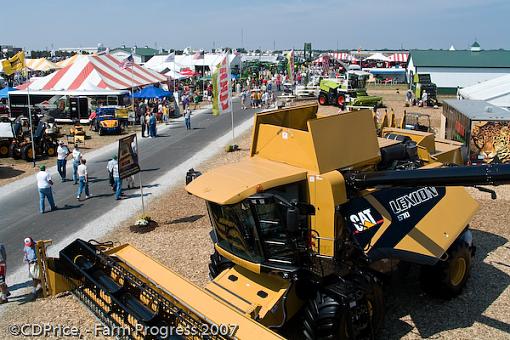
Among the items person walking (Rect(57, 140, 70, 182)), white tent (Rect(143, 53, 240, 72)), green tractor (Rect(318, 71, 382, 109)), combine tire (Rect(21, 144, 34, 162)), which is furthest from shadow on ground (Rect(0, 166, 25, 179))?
white tent (Rect(143, 53, 240, 72))

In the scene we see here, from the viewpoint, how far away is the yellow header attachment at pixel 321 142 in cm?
708

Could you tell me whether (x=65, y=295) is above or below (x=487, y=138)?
below

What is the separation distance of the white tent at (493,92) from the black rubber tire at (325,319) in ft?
66.9

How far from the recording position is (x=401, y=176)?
6289mm

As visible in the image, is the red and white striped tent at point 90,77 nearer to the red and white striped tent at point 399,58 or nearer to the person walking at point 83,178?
the person walking at point 83,178

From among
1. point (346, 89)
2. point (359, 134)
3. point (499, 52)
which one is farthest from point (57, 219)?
point (499, 52)

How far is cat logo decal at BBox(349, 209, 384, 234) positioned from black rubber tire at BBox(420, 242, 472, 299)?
65.5 inches

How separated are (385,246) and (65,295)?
5877mm

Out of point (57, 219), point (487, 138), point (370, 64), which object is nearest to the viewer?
point (57, 219)

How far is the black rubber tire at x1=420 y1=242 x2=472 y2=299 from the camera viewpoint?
8.20 metres

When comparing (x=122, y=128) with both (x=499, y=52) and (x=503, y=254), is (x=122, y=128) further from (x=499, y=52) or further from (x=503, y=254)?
(x=499, y=52)

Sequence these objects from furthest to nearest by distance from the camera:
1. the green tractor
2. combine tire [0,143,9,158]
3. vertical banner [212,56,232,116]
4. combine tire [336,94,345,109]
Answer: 1. combine tire [336,94,345,109]
2. the green tractor
3. combine tire [0,143,9,158]
4. vertical banner [212,56,232,116]

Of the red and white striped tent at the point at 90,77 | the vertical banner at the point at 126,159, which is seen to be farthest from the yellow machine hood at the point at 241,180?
the red and white striped tent at the point at 90,77

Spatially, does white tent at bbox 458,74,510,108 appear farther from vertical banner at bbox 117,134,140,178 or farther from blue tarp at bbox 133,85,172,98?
blue tarp at bbox 133,85,172,98
